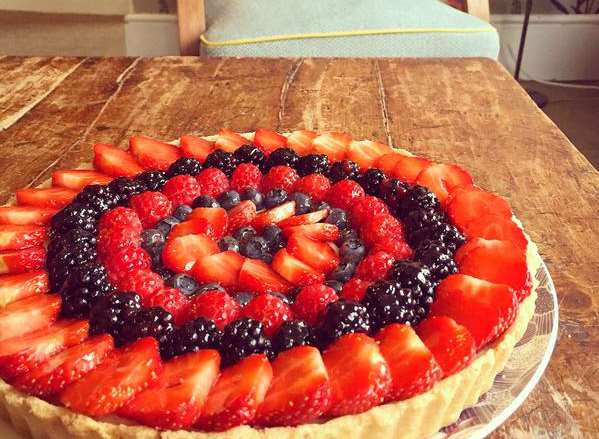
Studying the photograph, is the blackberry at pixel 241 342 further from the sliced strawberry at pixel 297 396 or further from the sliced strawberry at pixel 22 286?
the sliced strawberry at pixel 22 286

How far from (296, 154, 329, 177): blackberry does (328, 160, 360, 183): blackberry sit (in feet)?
0.07

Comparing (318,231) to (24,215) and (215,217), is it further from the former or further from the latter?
(24,215)

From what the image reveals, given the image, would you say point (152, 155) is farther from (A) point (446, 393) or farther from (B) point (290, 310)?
(A) point (446, 393)

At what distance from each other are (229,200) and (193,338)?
1.88 feet

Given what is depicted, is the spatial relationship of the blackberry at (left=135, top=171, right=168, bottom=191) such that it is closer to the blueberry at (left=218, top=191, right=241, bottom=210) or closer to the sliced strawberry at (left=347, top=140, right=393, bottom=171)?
the blueberry at (left=218, top=191, right=241, bottom=210)

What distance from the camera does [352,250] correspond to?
1521mm

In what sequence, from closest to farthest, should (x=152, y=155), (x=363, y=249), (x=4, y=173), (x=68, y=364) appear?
(x=68, y=364) → (x=363, y=249) → (x=152, y=155) → (x=4, y=173)

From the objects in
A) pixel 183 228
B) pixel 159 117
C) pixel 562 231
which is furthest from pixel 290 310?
pixel 159 117

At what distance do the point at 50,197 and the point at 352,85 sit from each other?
54.4 inches

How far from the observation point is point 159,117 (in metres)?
2.51

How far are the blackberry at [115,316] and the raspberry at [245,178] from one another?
58 cm

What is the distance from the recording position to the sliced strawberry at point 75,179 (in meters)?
1.78

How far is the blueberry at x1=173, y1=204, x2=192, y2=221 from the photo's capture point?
167 centimetres

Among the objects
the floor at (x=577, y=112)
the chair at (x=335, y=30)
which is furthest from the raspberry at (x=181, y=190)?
the floor at (x=577, y=112)
